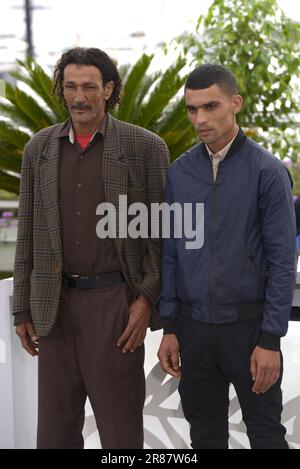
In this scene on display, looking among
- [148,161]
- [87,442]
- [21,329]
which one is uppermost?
[148,161]

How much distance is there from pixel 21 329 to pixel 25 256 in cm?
24

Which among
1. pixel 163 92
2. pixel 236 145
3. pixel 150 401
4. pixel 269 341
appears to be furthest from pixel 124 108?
pixel 269 341

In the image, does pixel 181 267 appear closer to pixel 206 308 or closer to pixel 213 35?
pixel 206 308

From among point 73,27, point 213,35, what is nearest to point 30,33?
point 73,27

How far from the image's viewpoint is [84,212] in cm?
202

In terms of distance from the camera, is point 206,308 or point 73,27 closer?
point 206,308

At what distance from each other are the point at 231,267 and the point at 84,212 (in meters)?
0.49

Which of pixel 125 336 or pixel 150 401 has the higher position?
pixel 125 336

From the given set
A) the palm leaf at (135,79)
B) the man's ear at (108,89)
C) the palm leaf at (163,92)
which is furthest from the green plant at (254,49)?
the man's ear at (108,89)

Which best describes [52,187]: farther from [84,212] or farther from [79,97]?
[79,97]

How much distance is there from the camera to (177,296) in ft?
6.72

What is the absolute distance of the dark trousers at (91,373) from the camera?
2033 mm

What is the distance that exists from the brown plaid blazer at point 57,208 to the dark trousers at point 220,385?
7.4 inches

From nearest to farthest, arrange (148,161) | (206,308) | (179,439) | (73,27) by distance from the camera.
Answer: (206,308) → (148,161) → (179,439) → (73,27)
